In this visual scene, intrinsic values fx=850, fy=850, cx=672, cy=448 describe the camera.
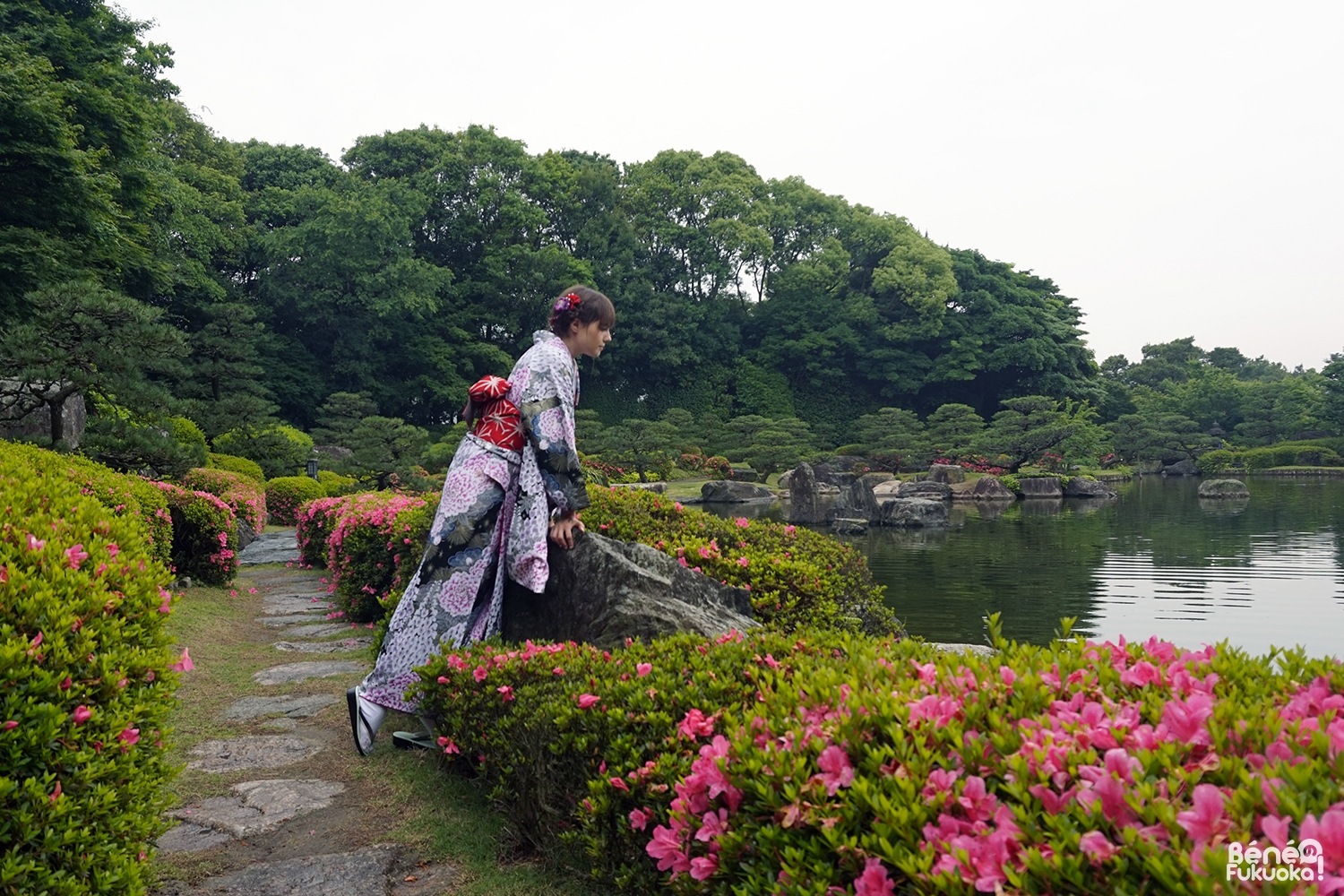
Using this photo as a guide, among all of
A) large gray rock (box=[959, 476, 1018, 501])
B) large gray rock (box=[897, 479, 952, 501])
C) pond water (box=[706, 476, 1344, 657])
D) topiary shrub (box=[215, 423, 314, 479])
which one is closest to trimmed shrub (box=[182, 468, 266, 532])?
topiary shrub (box=[215, 423, 314, 479])

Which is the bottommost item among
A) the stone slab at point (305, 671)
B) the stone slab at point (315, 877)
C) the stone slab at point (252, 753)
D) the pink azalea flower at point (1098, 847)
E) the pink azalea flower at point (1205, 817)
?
the stone slab at point (305, 671)

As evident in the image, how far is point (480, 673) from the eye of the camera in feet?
9.08

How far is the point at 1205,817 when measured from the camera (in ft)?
3.33

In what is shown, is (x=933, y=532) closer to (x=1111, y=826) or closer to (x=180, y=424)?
(x=180, y=424)

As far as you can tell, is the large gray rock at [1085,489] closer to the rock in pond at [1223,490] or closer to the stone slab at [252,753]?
the rock in pond at [1223,490]

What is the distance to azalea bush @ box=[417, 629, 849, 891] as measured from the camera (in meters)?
1.91

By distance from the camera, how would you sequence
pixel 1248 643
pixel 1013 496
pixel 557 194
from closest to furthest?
pixel 1248 643
pixel 1013 496
pixel 557 194

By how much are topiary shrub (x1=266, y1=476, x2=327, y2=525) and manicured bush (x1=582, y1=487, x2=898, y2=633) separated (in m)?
11.1

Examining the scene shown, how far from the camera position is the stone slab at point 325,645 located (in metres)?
5.31

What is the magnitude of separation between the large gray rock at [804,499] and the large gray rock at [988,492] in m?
6.65

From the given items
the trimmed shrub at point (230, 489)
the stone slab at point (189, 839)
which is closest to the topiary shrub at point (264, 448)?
the trimmed shrub at point (230, 489)

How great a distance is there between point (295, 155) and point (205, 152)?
4.15 metres

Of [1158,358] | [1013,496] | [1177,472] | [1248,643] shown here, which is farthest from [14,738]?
[1158,358]

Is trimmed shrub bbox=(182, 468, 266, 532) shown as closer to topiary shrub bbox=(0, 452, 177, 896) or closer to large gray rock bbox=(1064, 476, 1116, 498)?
topiary shrub bbox=(0, 452, 177, 896)
